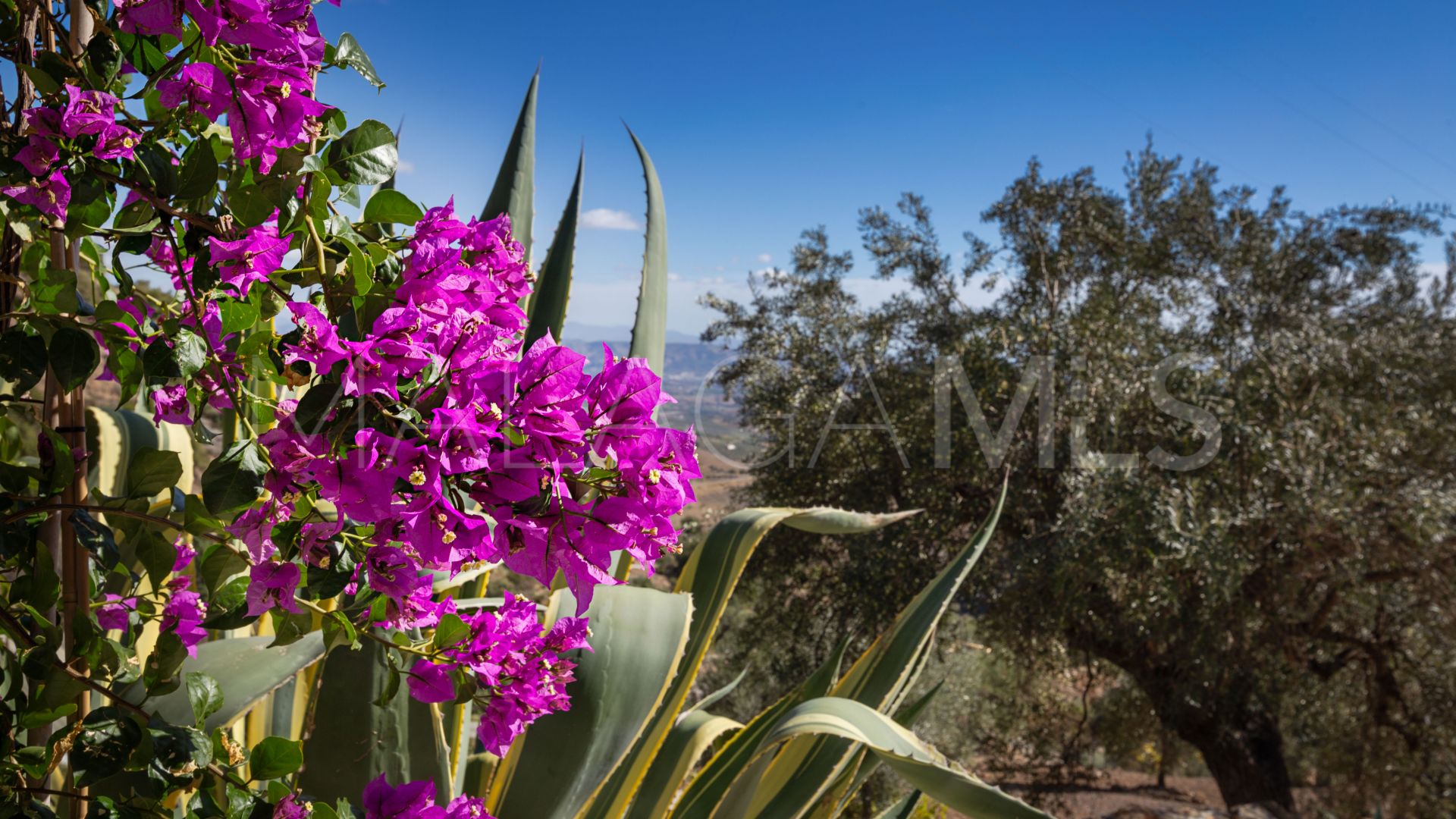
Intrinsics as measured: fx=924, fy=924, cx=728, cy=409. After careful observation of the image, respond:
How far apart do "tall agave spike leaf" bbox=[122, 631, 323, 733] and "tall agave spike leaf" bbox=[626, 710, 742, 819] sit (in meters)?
0.65

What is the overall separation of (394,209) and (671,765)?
1158 mm

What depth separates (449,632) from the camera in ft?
2.46

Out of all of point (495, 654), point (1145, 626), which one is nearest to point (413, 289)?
point (495, 654)

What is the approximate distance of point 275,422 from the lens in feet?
2.09

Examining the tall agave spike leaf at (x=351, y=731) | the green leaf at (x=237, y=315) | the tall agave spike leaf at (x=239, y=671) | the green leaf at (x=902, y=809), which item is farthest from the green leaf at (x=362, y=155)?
the green leaf at (x=902, y=809)

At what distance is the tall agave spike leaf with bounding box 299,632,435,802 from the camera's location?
1.17 m

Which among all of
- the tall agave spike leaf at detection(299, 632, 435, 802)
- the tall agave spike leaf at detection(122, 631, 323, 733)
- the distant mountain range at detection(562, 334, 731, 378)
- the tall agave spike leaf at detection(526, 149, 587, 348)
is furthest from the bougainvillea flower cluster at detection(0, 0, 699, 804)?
the distant mountain range at detection(562, 334, 731, 378)

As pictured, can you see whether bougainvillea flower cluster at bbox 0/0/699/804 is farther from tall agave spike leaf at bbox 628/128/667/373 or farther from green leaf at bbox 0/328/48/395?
tall agave spike leaf at bbox 628/128/667/373

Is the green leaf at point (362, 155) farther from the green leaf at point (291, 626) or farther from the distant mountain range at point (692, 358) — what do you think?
the distant mountain range at point (692, 358)

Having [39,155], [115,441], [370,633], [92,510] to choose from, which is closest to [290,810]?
[370,633]

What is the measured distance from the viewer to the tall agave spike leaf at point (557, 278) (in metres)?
1.76

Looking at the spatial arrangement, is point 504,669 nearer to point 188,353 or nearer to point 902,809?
point 188,353

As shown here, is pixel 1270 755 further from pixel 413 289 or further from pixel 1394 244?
pixel 413 289

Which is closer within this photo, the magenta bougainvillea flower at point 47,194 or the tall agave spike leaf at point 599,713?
the magenta bougainvillea flower at point 47,194
